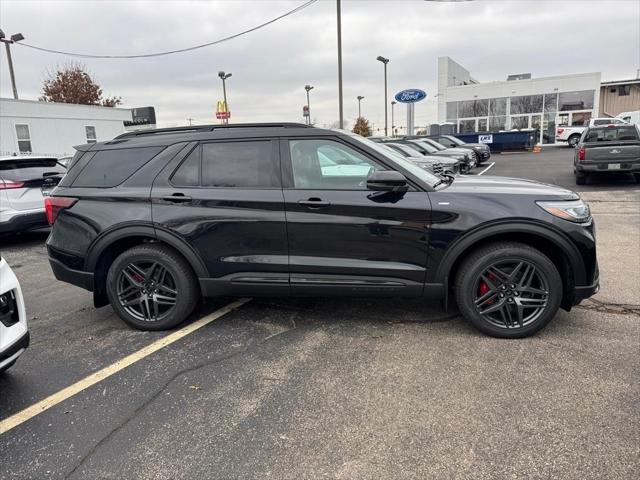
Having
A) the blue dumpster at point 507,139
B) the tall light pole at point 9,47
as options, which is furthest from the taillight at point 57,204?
the blue dumpster at point 507,139

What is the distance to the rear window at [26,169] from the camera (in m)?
7.61

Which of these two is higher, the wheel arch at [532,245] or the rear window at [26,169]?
the rear window at [26,169]

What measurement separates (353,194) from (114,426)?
7.51 feet

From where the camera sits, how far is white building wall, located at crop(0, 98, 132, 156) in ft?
63.8

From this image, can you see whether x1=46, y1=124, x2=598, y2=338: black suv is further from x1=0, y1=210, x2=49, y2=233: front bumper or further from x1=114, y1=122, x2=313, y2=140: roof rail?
x1=0, y1=210, x2=49, y2=233: front bumper

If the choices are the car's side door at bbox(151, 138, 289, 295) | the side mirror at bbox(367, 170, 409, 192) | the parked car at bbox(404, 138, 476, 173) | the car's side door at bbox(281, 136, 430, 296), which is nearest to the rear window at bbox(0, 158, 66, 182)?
the car's side door at bbox(151, 138, 289, 295)

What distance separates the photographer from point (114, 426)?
9.32 ft

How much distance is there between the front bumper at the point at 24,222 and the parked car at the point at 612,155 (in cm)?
1283

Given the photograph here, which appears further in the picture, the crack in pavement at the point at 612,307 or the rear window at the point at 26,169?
the rear window at the point at 26,169

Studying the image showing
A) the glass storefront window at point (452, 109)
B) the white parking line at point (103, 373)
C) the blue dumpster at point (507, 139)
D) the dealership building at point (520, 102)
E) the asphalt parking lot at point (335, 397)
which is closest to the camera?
the asphalt parking lot at point (335, 397)

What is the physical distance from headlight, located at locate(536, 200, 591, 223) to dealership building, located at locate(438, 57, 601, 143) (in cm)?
3578

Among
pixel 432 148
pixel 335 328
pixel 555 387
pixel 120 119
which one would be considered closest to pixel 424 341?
pixel 335 328

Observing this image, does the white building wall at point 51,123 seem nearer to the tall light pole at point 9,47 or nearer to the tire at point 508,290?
the tall light pole at point 9,47

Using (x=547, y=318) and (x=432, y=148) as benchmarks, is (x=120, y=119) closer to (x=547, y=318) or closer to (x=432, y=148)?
(x=432, y=148)
